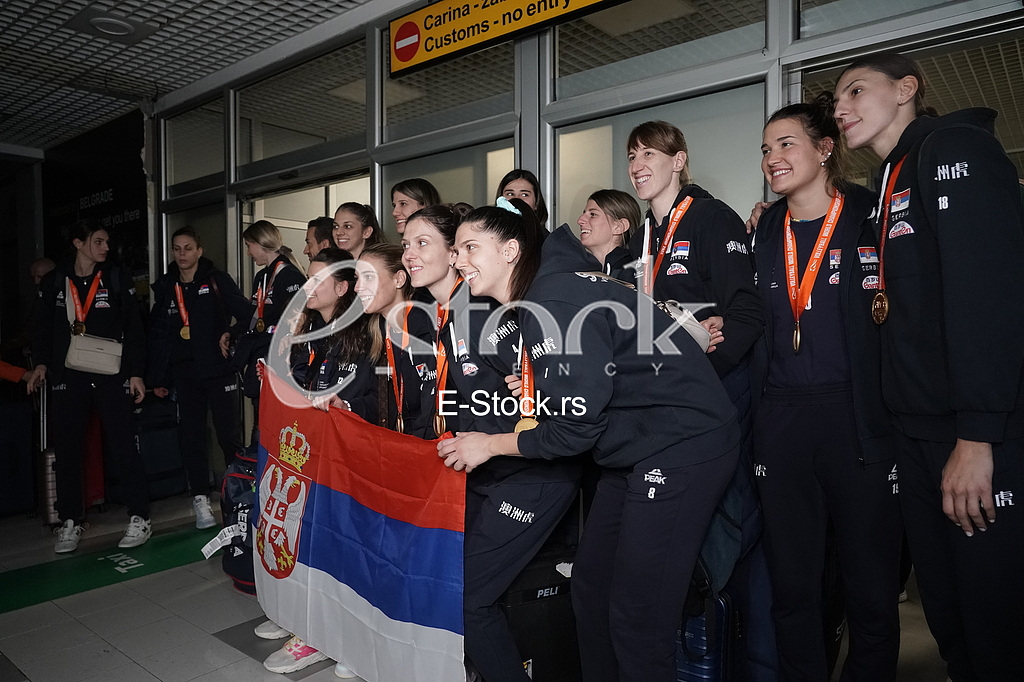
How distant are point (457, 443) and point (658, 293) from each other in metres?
0.91

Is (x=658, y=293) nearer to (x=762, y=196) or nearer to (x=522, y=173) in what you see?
(x=762, y=196)

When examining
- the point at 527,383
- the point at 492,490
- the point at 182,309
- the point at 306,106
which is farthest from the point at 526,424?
the point at 306,106

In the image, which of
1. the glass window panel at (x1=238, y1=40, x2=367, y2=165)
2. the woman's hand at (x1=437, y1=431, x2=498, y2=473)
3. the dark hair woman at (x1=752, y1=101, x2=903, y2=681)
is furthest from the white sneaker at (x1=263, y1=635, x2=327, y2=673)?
the glass window panel at (x1=238, y1=40, x2=367, y2=165)

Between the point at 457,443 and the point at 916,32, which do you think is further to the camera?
the point at 916,32

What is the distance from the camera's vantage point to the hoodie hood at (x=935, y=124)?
1717mm

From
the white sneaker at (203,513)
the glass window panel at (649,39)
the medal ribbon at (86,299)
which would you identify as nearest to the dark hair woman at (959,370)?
the glass window panel at (649,39)

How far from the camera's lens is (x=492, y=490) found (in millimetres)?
2146

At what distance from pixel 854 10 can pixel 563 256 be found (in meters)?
1.75

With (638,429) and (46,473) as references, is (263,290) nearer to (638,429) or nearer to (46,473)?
(46,473)

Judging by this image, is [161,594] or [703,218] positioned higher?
[703,218]

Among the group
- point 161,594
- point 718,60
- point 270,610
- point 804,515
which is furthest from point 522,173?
point 161,594

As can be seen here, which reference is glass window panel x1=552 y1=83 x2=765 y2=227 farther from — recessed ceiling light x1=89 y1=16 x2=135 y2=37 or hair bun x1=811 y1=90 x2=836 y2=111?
recessed ceiling light x1=89 y1=16 x2=135 y2=37

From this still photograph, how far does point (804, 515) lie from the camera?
6.77ft

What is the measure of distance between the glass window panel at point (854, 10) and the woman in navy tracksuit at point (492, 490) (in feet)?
5.09
